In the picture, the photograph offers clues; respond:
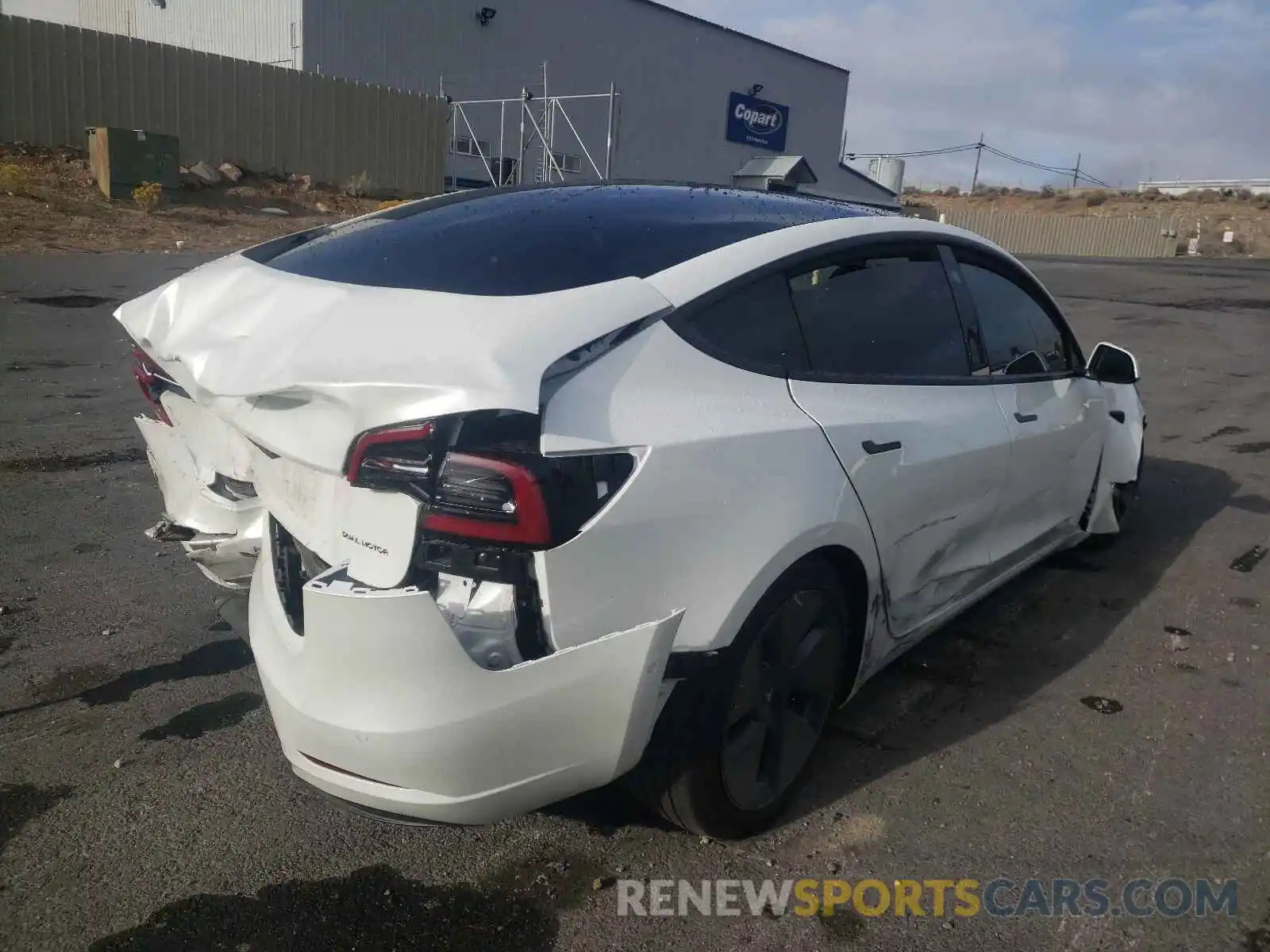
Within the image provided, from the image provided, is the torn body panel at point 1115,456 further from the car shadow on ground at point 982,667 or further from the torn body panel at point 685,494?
the torn body panel at point 685,494

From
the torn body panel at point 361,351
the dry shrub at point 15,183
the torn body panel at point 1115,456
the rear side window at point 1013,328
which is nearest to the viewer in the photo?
the torn body panel at point 361,351

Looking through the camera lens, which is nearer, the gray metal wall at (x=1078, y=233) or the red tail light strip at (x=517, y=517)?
the red tail light strip at (x=517, y=517)

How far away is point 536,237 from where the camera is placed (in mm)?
2889

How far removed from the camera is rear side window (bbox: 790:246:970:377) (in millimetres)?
3043

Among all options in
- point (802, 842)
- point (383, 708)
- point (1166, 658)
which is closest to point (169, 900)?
point (383, 708)

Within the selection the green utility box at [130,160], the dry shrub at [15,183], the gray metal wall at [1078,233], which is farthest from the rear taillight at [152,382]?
the gray metal wall at [1078,233]

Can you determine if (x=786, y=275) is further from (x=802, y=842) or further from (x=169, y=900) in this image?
(x=169, y=900)

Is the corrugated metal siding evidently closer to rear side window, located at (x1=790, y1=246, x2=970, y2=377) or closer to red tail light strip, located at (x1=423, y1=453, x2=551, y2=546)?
rear side window, located at (x1=790, y1=246, x2=970, y2=377)

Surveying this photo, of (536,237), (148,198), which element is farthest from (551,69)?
(536,237)

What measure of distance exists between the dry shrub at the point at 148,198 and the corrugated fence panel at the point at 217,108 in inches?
187

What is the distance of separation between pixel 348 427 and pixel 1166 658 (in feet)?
11.3

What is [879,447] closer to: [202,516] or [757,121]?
[202,516]

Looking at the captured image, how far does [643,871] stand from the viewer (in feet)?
8.93

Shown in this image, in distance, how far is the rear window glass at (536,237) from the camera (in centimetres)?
262
